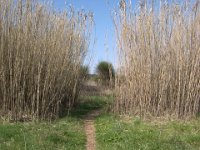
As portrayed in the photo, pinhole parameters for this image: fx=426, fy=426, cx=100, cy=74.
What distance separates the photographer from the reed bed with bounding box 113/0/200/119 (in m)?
9.78

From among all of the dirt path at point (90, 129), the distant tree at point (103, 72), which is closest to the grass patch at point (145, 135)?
the dirt path at point (90, 129)

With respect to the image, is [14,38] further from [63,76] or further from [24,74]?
[63,76]

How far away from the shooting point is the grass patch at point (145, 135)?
7.21 m

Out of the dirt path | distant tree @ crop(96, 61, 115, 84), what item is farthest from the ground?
distant tree @ crop(96, 61, 115, 84)

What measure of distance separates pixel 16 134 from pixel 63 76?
3181 millimetres

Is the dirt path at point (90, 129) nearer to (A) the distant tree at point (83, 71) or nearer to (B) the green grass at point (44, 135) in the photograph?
(B) the green grass at point (44, 135)

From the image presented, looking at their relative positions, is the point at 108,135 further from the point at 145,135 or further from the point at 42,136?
the point at 42,136

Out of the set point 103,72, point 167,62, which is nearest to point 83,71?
point 167,62

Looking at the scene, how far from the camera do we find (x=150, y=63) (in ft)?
32.3

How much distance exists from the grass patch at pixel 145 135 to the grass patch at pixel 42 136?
17.5 inches

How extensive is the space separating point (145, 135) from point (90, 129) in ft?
5.14

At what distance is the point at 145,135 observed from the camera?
26.3ft

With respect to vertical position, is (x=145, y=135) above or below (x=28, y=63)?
below

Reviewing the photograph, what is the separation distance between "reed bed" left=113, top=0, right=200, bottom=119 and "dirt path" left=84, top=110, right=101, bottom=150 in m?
1.19
